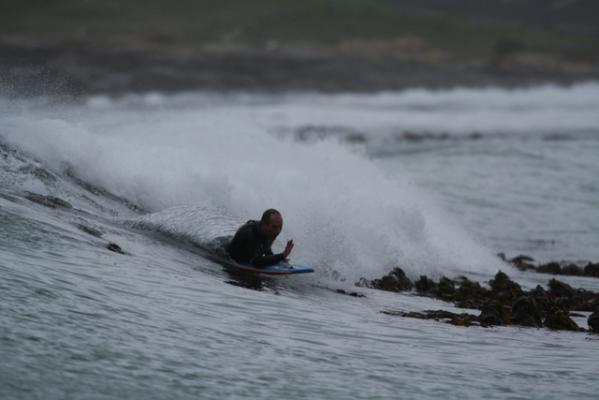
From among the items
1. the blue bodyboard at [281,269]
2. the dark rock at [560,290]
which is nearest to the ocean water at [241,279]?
the blue bodyboard at [281,269]

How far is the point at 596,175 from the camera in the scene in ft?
115

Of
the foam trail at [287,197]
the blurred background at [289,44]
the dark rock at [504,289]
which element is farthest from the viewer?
the blurred background at [289,44]

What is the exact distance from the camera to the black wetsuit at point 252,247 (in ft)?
45.2

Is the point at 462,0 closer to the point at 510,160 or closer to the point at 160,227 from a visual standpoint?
the point at 510,160

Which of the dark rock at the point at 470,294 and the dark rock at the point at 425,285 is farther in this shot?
the dark rock at the point at 425,285

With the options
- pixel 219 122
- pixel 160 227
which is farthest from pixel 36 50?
pixel 160 227

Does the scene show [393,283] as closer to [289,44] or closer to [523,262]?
[523,262]

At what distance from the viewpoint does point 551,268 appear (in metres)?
20.0

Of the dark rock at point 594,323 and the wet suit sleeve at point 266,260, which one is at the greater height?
the wet suit sleeve at point 266,260

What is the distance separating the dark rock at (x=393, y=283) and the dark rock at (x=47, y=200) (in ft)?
15.5

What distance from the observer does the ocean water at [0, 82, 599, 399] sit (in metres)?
9.27

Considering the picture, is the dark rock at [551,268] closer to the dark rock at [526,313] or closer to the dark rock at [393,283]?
the dark rock at [393,283]

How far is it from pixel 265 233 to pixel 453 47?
8328 cm

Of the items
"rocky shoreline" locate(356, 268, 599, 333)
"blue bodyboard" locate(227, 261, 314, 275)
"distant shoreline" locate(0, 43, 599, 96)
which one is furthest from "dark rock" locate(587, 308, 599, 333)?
"distant shoreline" locate(0, 43, 599, 96)
